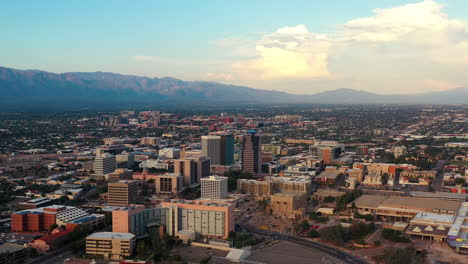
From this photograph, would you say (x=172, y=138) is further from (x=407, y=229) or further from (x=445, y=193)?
(x=407, y=229)

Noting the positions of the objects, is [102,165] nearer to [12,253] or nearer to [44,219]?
[44,219]

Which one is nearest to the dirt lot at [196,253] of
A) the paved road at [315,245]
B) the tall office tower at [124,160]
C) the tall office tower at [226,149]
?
the paved road at [315,245]

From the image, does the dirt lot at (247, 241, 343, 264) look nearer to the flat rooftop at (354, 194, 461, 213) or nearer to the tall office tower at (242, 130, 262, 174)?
the flat rooftop at (354, 194, 461, 213)

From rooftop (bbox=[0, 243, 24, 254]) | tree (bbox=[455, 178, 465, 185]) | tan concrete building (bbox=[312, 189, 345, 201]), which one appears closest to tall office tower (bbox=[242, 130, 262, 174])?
tan concrete building (bbox=[312, 189, 345, 201])

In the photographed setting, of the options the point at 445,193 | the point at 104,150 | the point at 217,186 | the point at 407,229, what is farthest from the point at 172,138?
the point at 407,229

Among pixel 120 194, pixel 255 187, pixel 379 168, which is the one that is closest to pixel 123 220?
pixel 120 194

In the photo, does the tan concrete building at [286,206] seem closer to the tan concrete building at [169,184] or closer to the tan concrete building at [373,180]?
the tan concrete building at [169,184]

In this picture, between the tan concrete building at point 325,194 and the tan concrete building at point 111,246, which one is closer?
the tan concrete building at point 111,246
